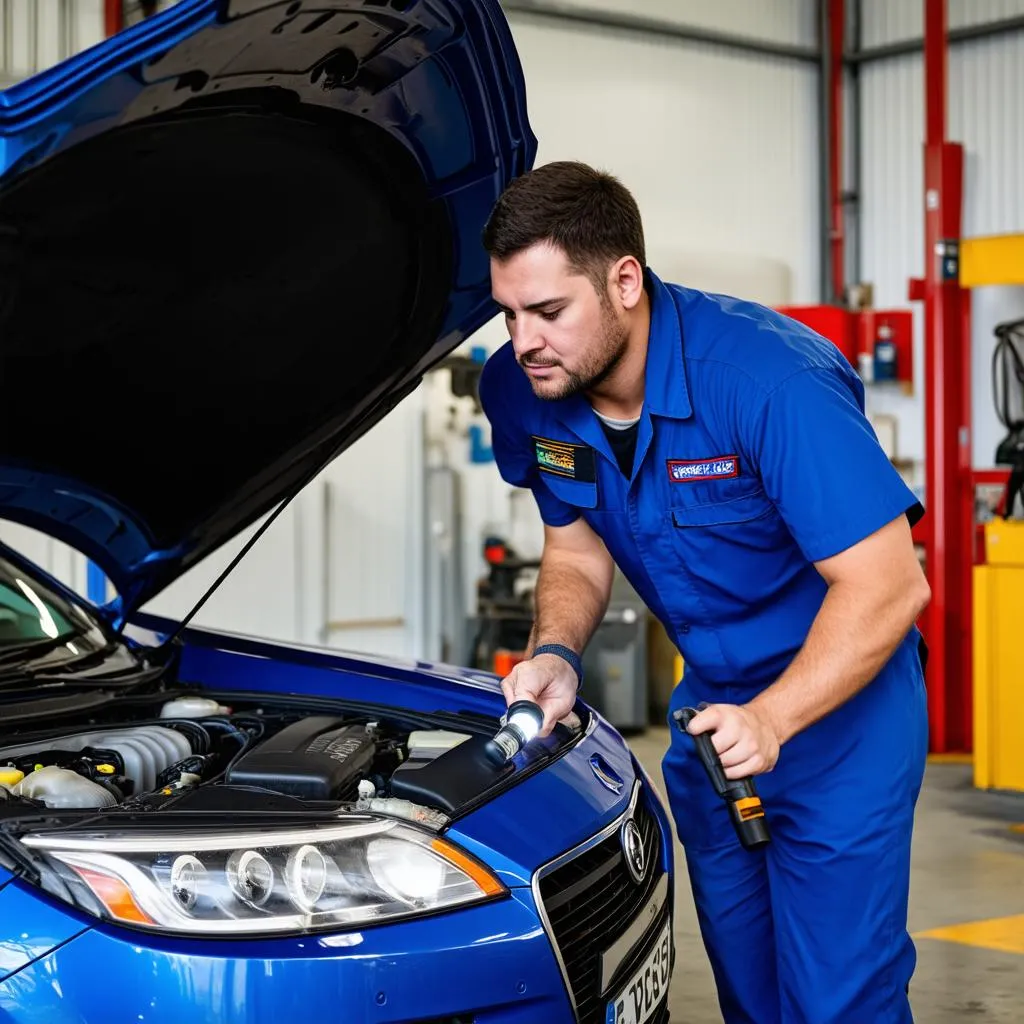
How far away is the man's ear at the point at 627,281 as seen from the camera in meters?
1.85

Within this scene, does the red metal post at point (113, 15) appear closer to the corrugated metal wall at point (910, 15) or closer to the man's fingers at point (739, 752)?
the corrugated metal wall at point (910, 15)

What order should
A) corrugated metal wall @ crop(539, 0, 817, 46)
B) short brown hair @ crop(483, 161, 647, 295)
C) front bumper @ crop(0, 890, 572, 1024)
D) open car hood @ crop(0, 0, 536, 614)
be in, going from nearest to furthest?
1. front bumper @ crop(0, 890, 572, 1024)
2. open car hood @ crop(0, 0, 536, 614)
3. short brown hair @ crop(483, 161, 647, 295)
4. corrugated metal wall @ crop(539, 0, 817, 46)

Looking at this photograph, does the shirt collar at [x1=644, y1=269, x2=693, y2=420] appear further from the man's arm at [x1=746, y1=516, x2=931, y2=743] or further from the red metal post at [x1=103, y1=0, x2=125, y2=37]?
the red metal post at [x1=103, y1=0, x2=125, y2=37]

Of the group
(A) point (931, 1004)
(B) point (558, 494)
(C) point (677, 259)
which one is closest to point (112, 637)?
(B) point (558, 494)

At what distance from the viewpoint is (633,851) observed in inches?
74.6

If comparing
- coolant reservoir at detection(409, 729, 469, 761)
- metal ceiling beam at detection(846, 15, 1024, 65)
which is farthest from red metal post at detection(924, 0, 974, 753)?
coolant reservoir at detection(409, 729, 469, 761)

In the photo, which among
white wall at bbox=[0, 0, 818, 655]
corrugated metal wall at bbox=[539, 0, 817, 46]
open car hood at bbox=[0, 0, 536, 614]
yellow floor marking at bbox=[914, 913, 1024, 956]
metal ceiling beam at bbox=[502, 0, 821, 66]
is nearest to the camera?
open car hood at bbox=[0, 0, 536, 614]

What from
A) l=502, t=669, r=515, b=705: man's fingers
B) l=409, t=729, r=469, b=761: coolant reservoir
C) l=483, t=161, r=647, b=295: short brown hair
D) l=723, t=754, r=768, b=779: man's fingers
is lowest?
l=409, t=729, r=469, b=761: coolant reservoir

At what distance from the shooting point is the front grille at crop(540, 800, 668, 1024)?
163 centimetres

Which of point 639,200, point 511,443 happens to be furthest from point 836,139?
point 511,443

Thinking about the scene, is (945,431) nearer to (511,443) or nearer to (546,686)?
(511,443)

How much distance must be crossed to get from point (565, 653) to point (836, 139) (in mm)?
7892

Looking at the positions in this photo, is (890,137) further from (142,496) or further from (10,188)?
(10,188)

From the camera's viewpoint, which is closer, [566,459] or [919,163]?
[566,459]
